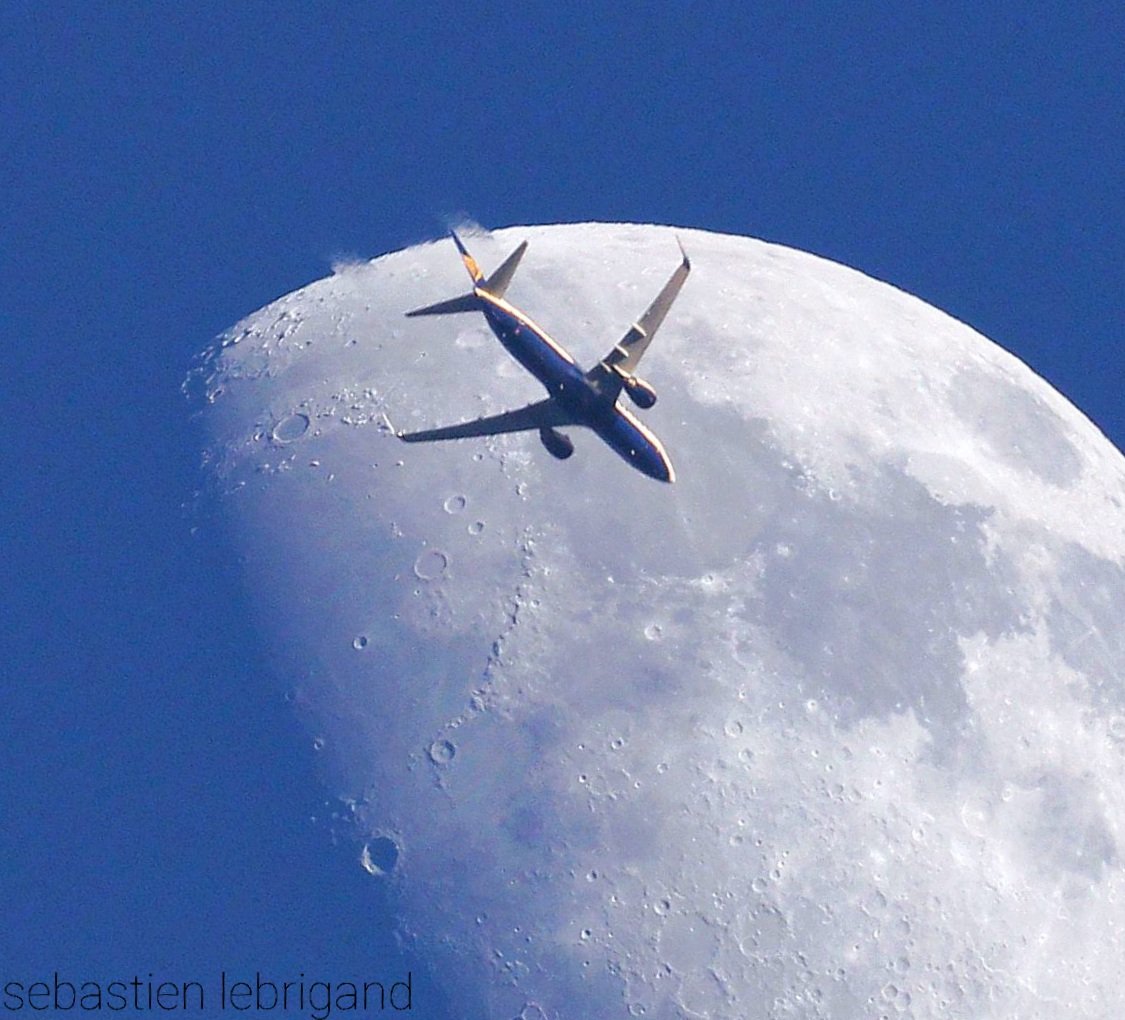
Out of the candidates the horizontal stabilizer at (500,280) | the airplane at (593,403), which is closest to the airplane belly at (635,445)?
the airplane at (593,403)

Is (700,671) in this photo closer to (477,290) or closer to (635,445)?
(635,445)

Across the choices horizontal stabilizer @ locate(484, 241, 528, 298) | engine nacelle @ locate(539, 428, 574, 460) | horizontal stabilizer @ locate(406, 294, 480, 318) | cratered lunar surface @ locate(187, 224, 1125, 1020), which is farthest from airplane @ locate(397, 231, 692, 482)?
horizontal stabilizer @ locate(484, 241, 528, 298)

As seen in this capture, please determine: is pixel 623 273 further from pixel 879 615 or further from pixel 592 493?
pixel 879 615

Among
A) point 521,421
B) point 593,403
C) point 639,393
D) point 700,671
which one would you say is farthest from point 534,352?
point 700,671

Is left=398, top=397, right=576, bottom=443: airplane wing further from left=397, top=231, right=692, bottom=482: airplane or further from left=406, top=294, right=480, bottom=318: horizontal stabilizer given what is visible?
left=406, top=294, right=480, bottom=318: horizontal stabilizer

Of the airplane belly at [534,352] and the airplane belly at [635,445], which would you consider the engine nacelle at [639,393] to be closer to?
the airplane belly at [635,445]

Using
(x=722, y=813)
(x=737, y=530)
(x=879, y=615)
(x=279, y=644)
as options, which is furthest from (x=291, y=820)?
(x=879, y=615)
